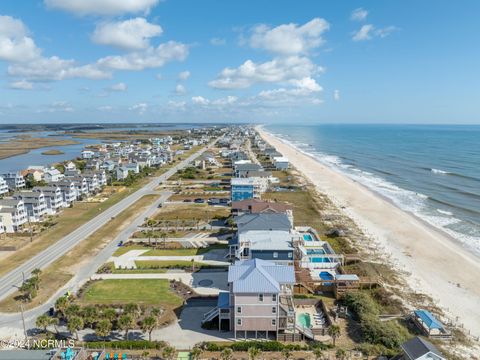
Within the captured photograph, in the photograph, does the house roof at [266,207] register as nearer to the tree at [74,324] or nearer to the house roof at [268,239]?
the house roof at [268,239]

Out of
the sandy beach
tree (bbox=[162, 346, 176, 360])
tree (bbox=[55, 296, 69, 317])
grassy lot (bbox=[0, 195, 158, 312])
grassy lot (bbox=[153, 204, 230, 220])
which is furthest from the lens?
grassy lot (bbox=[153, 204, 230, 220])

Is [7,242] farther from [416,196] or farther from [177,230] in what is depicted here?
[416,196]

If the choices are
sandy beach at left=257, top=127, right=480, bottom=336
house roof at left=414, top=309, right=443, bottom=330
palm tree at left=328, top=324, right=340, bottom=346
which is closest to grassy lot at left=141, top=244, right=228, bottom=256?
palm tree at left=328, top=324, right=340, bottom=346

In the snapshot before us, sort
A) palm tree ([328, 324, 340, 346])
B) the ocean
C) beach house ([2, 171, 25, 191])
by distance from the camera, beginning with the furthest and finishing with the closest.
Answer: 1. beach house ([2, 171, 25, 191])
2. the ocean
3. palm tree ([328, 324, 340, 346])

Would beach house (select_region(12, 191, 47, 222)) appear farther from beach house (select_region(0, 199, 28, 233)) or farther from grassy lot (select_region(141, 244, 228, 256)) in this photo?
grassy lot (select_region(141, 244, 228, 256))

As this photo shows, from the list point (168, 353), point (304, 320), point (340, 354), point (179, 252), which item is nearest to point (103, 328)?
point (168, 353)

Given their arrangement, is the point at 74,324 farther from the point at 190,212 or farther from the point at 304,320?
the point at 190,212

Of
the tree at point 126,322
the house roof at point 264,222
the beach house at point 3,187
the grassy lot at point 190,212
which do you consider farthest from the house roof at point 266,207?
the beach house at point 3,187

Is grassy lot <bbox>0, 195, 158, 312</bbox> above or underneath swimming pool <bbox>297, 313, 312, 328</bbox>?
above

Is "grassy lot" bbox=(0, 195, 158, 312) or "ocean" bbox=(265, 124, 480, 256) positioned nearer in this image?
"grassy lot" bbox=(0, 195, 158, 312)
